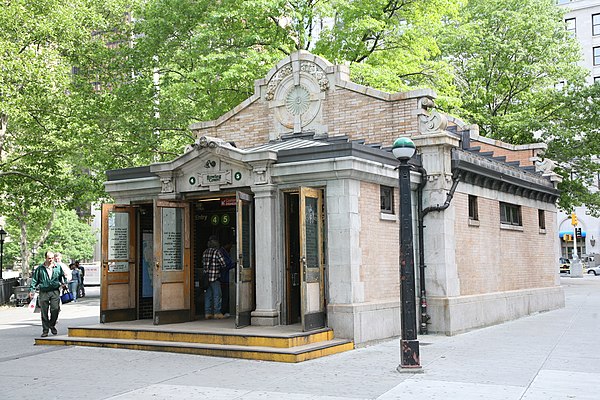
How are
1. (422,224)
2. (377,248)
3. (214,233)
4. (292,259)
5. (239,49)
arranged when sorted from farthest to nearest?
(239,49), (214,233), (422,224), (292,259), (377,248)

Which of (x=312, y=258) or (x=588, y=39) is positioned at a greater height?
(x=588, y=39)

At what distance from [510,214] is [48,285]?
41.4 feet

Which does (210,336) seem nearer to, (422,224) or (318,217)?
(318,217)

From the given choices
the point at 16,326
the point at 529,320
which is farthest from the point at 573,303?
the point at 16,326

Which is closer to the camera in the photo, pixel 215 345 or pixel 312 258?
pixel 215 345

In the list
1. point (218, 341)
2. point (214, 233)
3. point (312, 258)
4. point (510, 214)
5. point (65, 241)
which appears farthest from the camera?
point (65, 241)

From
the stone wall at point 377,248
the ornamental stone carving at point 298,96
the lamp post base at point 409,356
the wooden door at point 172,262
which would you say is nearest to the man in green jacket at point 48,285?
the wooden door at point 172,262

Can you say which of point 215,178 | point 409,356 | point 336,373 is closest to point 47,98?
point 215,178

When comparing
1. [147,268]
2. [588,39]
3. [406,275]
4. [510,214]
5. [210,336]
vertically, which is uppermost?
[588,39]

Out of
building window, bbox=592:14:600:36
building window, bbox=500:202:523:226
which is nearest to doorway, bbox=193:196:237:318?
building window, bbox=500:202:523:226

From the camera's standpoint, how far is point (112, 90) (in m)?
29.3

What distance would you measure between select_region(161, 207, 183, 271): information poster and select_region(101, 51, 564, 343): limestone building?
0.08 feet

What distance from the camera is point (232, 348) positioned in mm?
11680

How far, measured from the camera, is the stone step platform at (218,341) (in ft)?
37.4
